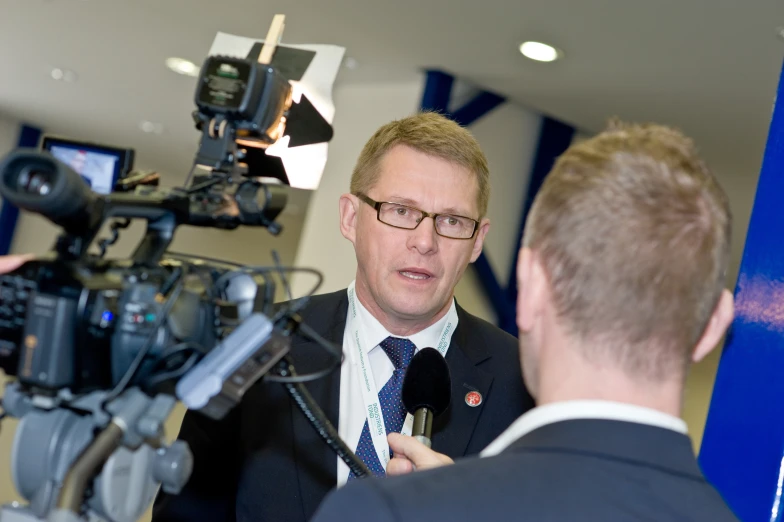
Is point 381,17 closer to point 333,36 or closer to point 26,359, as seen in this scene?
point 333,36

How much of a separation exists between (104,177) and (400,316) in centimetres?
68

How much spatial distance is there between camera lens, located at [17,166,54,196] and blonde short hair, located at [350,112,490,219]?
1.02m

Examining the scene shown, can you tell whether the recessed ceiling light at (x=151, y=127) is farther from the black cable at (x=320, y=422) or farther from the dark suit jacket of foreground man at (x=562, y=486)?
the dark suit jacket of foreground man at (x=562, y=486)

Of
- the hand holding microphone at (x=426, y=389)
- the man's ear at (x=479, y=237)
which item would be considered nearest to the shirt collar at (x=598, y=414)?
the hand holding microphone at (x=426, y=389)

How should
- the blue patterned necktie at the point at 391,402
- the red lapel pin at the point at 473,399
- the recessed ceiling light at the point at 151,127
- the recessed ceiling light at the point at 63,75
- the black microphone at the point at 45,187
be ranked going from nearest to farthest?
the black microphone at the point at 45,187 → the blue patterned necktie at the point at 391,402 → the red lapel pin at the point at 473,399 → the recessed ceiling light at the point at 63,75 → the recessed ceiling light at the point at 151,127

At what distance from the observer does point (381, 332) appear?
6.13 ft

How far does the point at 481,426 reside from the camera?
183 cm

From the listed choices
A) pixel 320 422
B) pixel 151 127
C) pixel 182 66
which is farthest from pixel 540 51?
pixel 151 127

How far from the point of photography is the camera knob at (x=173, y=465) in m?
1.05

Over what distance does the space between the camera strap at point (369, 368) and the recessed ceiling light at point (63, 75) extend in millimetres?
6261

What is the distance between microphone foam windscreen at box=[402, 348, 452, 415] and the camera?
4.82 ft

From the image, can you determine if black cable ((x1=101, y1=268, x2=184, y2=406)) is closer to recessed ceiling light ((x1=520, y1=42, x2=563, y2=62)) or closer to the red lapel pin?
the red lapel pin

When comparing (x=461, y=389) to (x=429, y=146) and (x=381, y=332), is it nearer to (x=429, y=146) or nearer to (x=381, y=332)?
(x=381, y=332)

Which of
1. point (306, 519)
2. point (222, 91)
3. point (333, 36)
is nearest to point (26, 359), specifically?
point (222, 91)
